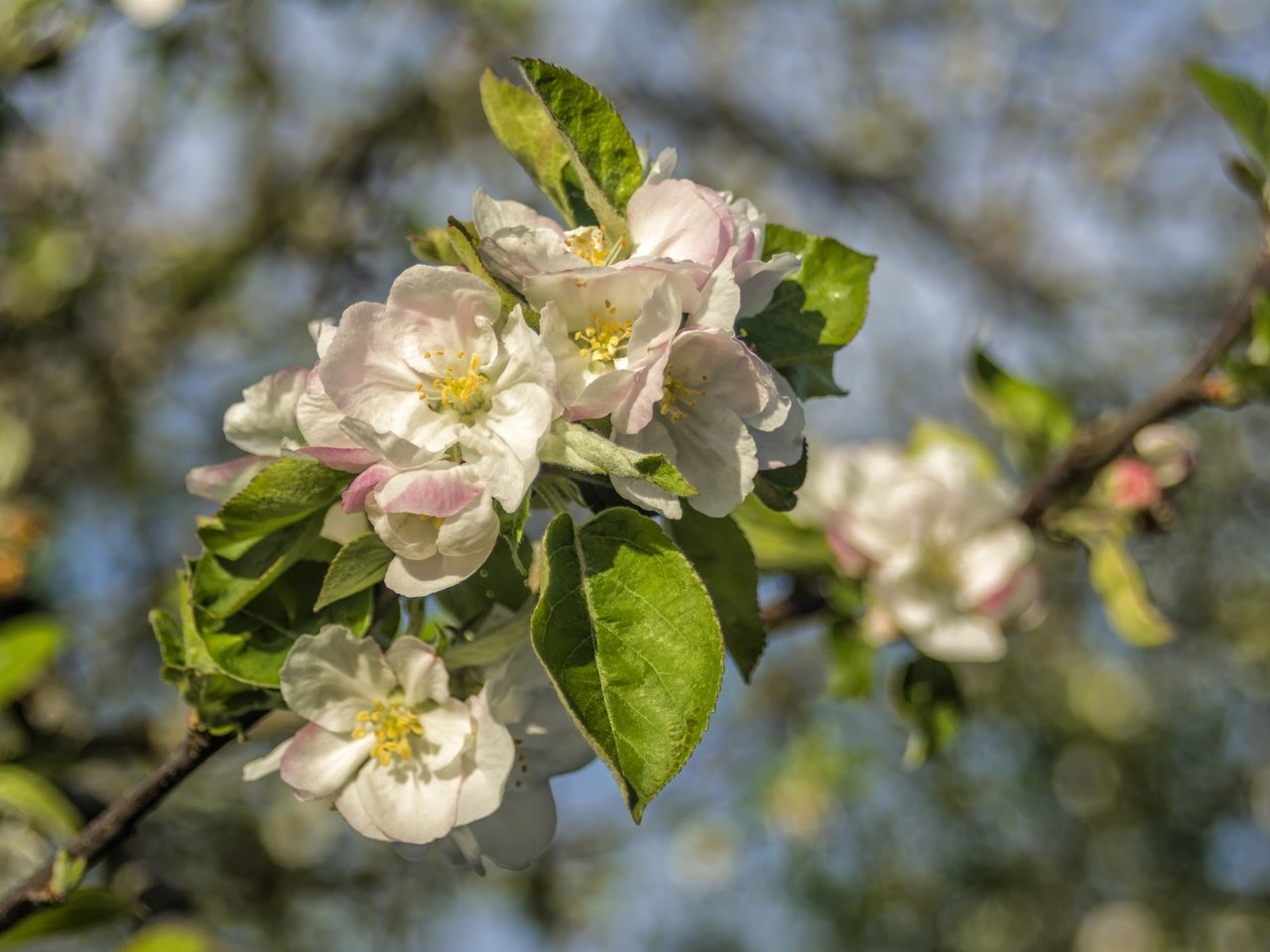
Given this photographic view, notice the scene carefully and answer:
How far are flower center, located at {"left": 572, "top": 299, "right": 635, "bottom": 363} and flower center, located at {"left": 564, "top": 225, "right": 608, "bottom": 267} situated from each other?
6 centimetres

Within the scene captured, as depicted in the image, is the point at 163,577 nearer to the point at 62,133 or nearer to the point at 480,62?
the point at 62,133

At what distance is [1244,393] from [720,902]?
3.44 m

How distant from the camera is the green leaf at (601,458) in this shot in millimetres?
671

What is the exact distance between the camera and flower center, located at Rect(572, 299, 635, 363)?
75cm

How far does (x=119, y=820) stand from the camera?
2.69 feet

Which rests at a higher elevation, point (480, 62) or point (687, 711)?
point (687, 711)

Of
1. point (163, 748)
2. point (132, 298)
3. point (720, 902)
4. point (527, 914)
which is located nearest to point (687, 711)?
point (163, 748)

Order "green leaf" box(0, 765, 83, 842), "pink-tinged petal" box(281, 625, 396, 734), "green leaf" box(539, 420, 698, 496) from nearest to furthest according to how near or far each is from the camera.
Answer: "green leaf" box(539, 420, 698, 496)
"pink-tinged petal" box(281, 625, 396, 734)
"green leaf" box(0, 765, 83, 842)

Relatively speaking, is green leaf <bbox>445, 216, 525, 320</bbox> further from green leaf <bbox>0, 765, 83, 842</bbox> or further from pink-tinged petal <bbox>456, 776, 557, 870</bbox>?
green leaf <bbox>0, 765, 83, 842</bbox>

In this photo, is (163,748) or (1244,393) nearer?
(1244,393)

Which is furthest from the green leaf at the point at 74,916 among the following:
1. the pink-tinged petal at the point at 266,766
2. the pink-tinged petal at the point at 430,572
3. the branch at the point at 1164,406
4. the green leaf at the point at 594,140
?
the branch at the point at 1164,406

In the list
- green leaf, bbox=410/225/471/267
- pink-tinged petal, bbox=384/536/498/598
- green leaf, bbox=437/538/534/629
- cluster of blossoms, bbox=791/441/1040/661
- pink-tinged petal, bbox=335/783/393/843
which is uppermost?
green leaf, bbox=410/225/471/267

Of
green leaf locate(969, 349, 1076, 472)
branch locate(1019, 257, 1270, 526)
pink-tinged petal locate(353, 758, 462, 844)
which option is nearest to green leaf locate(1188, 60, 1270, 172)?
branch locate(1019, 257, 1270, 526)

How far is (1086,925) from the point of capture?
13.8ft
